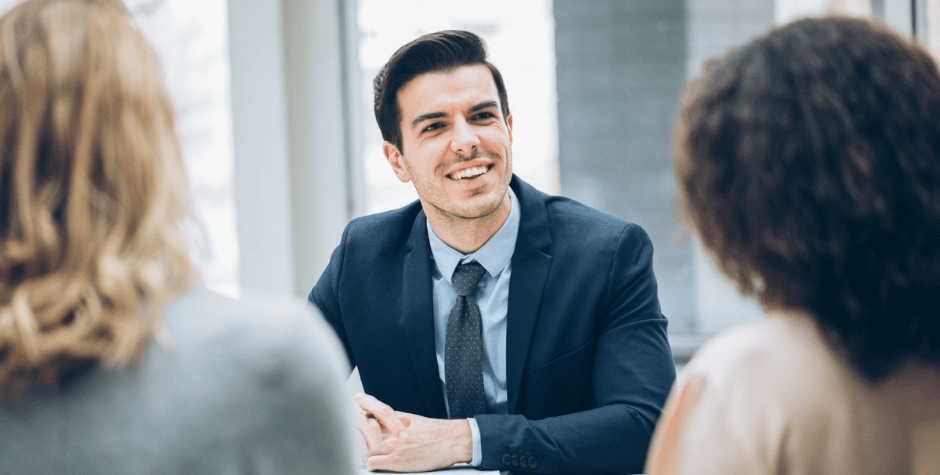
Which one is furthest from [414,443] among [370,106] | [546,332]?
[370,106]

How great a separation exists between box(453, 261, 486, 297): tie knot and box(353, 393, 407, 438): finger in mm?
337

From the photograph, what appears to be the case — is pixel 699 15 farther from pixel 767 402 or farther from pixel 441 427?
pixel 767 402

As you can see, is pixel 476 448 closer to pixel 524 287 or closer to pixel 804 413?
pixel 524 287

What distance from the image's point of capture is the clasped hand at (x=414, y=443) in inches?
50.8

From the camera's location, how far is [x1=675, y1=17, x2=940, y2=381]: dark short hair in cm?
64

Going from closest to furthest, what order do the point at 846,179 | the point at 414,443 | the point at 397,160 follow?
the point at 846,179 → the point at 414,443 → the point at 397,160

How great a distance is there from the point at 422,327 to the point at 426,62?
680 mm

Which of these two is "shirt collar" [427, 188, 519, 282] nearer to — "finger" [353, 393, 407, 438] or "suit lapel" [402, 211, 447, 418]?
"suit lapel" [402, 211, 447, 418]

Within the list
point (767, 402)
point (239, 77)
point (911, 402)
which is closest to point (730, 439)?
point (767, 402)

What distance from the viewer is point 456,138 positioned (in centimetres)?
174

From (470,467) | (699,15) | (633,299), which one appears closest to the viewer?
(470,467)

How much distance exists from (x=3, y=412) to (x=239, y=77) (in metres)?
2.39

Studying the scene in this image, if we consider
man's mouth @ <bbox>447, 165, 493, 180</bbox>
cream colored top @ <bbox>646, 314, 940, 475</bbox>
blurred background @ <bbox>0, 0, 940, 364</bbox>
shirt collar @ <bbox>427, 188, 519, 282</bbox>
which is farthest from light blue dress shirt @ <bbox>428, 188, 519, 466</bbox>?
blurred background @ <bbox>0, 0, 940, 364</bbox>

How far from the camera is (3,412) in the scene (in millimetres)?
632
